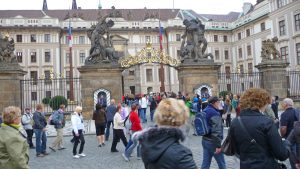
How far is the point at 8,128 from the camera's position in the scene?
4363 millimetres

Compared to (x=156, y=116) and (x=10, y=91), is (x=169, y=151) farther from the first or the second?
(x=10, y=91)

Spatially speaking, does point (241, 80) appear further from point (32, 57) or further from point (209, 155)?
point (32, 57)

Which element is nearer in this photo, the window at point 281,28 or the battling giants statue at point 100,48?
the battling giants statue at point 100,48

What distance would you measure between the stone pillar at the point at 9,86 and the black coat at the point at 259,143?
16.4 m

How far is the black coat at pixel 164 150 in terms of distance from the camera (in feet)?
9.30

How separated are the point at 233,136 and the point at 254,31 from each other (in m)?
56.7

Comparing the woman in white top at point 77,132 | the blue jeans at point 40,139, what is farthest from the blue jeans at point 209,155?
the blue jeans at point 40,139

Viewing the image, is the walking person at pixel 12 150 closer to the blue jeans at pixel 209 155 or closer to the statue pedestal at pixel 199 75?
the blue jeans at pixel 209 155

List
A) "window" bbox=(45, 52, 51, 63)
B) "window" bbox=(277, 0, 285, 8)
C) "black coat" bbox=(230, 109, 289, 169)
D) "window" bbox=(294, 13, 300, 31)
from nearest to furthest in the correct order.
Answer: "black coat" bbox=(230, 109, 289, 169), "window" bbox=(294, 13, 300, 31), "window" bbox=(277, 0, 285, 8), "window" bbox=(45, 52, 51, 63)

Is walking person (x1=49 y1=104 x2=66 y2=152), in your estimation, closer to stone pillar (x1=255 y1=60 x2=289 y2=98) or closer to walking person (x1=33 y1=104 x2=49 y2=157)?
walking person (x1=33 y1=104 x2=49 y2=157)

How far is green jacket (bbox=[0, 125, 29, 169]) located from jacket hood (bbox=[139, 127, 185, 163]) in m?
1.75

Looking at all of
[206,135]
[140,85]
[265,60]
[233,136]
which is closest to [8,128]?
[233,136]

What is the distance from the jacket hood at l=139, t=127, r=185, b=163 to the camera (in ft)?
9.55

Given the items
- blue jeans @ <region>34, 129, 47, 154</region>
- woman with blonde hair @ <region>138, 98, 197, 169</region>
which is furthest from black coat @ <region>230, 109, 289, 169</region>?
blue jeans @ <region>34, 129, 47, 154</region>
